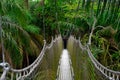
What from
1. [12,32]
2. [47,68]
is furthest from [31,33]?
[47,68]

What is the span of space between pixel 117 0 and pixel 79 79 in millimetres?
3220

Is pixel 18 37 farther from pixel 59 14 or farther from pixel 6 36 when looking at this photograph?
pixel 59 14

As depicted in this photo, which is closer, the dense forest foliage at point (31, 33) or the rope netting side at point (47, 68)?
the rope netting side at point (47, 68)

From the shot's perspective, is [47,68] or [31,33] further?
[31,33]

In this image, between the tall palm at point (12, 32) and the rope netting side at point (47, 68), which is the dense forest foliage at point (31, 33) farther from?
the rope netting side at point (47, 68)

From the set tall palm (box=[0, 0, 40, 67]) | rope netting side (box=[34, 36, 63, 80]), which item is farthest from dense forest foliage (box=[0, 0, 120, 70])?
rope netting side (box=[34, 36, 63, 80])

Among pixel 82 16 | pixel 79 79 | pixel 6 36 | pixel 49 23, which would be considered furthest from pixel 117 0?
pixel 49 23

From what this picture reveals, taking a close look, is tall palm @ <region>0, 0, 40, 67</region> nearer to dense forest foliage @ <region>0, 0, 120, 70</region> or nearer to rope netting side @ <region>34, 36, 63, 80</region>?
dense forest foliage @ <region>0, 0, 120, 70</region>

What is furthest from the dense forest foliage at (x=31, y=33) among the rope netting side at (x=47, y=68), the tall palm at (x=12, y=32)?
the rope netting side at (x=47, y=68)

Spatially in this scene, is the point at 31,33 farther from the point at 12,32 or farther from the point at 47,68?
the point at 47,68

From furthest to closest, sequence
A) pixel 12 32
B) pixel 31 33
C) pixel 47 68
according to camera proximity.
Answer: pixel 31 33 < pixel 12 32 < pixel 47 68

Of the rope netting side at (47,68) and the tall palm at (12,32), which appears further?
the tall palm at (12,32)

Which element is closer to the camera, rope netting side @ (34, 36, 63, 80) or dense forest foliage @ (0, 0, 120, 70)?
rope netting side @ (34, 36, 63, 80)

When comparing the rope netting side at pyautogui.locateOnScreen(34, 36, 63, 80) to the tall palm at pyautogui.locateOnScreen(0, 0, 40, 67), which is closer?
the rope netting side at pyautogui.locateOnScreen(34, 36, 63, 80)
